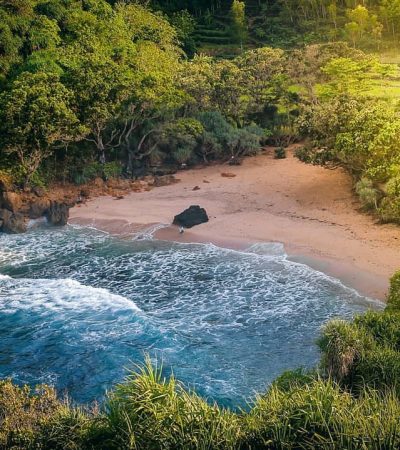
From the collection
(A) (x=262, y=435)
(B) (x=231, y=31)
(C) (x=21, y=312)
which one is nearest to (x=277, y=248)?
(C) (x=21, y=312)

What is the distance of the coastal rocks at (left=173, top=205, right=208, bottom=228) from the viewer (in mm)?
32906

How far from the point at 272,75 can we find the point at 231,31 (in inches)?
1207

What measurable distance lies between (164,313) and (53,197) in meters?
17.5

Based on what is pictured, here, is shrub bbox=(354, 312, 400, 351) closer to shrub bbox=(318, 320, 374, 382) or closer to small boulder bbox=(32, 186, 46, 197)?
shrub bbox=(318, 320, 374, 382)

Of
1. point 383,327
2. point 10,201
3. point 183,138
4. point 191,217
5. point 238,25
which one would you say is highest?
point 238,25

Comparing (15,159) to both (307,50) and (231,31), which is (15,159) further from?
(231,31)

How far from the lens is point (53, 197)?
126 ft

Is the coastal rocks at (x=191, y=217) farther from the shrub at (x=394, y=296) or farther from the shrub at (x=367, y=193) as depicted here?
the shrub at (x=394, y=296)

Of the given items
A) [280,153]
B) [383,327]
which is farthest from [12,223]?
[383,327]

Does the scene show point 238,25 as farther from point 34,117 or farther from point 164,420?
point 164,420

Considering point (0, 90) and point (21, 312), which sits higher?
point (0, 90)

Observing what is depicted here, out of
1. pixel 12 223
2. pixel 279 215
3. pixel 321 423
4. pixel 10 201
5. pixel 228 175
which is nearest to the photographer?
pixel 321 423

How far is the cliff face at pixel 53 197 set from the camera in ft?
116

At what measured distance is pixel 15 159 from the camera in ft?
121
